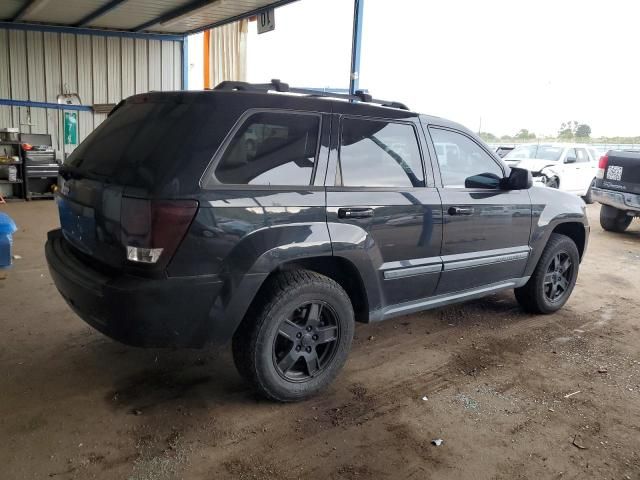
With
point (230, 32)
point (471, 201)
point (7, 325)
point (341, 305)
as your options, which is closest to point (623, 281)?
point (471, 201)

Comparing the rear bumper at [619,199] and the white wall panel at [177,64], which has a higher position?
the white wall panel at [177,64]

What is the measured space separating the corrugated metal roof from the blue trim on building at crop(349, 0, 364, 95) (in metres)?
1.51

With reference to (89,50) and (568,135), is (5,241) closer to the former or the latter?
(89,50)

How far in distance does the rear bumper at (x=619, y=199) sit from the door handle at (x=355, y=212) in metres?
7.70

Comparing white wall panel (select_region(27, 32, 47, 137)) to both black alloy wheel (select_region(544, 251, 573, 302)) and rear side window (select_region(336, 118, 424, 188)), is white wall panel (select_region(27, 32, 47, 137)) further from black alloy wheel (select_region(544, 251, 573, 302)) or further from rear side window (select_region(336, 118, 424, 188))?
black alloy wheel (select_region(544, 251, 573, 302))

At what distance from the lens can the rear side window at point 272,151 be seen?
2727mm

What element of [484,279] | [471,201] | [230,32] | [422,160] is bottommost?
[484,279]

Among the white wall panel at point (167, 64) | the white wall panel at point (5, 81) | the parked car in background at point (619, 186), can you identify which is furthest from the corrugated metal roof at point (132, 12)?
the parked car in background at point (619, 186)

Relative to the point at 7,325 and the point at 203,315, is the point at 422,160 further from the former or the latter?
the point at 7,325

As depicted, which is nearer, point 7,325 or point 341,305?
point 341,305

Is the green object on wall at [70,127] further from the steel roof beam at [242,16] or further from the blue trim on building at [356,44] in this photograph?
the blue trim on building at [356,44]

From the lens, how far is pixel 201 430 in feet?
9.19

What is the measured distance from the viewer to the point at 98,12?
10.4 metres

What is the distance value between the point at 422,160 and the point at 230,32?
11.3 m
